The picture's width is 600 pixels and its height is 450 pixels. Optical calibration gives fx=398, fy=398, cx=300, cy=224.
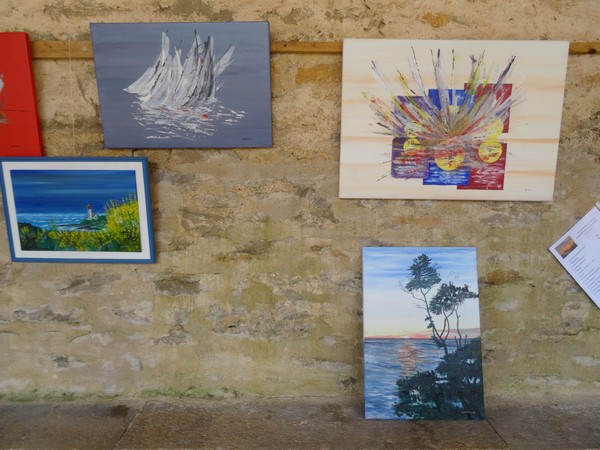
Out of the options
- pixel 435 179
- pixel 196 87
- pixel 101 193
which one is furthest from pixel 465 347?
pixel 101 193

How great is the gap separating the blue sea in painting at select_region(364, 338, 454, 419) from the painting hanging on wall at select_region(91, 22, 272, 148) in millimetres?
1065

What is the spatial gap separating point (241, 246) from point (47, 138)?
1003 mm

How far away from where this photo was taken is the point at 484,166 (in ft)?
5.77

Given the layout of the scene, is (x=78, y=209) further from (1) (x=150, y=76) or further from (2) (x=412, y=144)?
(2) (x=412, y=144)

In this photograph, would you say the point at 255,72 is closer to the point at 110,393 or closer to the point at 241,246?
the point at 241,246

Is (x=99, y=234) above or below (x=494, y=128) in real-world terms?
below

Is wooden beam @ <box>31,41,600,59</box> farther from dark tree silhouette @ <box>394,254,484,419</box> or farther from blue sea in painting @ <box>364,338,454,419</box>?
blue sea in painting @ <box>364,338,454,419</box>

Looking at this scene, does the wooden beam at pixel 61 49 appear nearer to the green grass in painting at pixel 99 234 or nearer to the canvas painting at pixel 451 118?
the green grass in painting at pixel 99 234

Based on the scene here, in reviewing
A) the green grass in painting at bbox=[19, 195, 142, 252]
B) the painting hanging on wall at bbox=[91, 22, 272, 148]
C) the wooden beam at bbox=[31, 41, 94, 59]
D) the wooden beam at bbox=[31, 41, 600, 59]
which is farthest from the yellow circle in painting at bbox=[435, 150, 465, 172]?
the wooden beam at bbox=[31, 41, 94, 59]

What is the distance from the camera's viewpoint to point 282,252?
6.10ft

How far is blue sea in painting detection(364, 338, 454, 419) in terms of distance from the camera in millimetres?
1799

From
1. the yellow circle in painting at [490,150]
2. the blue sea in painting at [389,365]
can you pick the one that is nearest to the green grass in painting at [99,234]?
the blue sea in painting at [389,365]

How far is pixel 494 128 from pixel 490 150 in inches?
3.8

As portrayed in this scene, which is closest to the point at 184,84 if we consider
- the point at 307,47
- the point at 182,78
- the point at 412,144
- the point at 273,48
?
the point at 182,78
